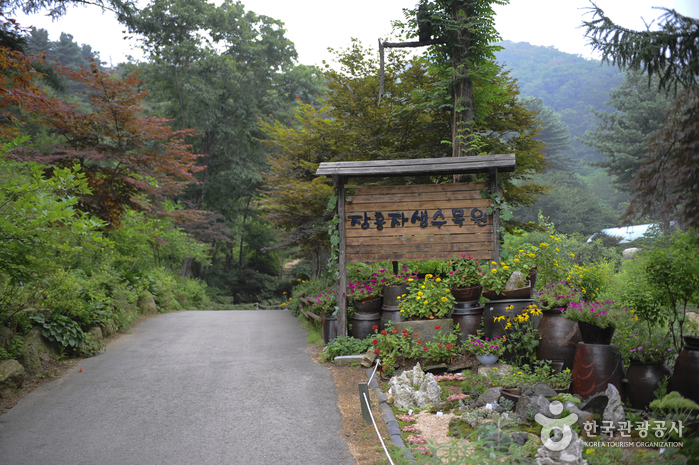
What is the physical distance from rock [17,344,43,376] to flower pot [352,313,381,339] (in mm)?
4714

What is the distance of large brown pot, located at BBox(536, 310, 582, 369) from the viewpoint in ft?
16.8

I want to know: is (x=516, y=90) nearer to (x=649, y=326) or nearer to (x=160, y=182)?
(x=649, y=326)

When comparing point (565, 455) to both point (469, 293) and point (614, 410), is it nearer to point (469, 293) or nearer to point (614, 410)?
point (614, 410)

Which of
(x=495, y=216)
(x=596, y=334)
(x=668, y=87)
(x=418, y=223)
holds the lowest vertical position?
(x=596, y=334)

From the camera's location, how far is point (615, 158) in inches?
1044

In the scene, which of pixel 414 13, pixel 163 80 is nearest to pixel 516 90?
pixel 414 13

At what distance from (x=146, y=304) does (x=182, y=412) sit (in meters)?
8.05

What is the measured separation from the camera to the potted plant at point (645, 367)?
4.20m

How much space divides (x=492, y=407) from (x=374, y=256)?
3.57m

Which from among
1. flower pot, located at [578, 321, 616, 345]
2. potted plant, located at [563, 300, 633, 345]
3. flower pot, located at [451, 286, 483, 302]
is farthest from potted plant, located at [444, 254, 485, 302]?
flower pot, located at [578, 321, 616, 345]

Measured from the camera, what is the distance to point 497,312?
6.06 m

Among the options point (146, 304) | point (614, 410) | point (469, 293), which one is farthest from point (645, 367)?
point (146, 304)

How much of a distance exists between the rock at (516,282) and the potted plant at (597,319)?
1.54 metres
